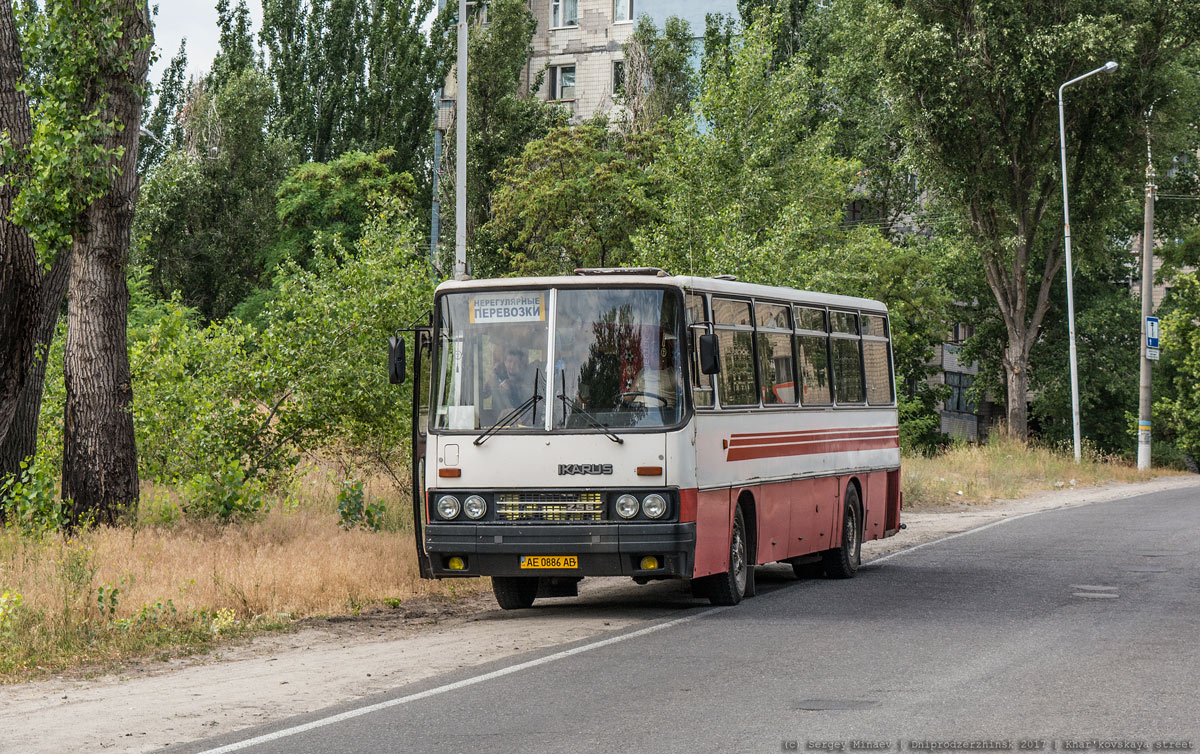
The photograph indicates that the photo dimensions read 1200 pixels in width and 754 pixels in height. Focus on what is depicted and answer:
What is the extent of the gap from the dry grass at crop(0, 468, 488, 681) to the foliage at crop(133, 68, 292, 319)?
3762cm

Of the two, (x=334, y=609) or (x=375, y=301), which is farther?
(x=375, y=301)

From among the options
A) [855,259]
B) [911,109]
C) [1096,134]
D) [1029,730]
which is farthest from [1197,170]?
[1029,730]

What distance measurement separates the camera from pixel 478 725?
900 cm

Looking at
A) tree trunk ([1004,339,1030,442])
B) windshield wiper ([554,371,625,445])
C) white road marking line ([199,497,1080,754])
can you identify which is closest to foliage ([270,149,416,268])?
tree trunk ([1004,339,1030,442])

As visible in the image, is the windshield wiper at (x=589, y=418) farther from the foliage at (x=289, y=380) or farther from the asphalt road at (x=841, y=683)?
the foliage at (x=289, y=380)

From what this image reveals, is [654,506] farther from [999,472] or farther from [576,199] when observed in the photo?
[576,199]

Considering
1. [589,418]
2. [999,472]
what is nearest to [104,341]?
[589,418]

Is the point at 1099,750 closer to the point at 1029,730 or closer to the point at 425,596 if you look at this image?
the point at 1029,730

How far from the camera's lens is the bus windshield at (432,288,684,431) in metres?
13.8

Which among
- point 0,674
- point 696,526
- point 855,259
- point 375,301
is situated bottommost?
point 0,674

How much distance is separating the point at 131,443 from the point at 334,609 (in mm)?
5473

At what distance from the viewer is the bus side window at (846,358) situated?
726 inches

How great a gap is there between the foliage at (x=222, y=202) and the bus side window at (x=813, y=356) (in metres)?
39.5

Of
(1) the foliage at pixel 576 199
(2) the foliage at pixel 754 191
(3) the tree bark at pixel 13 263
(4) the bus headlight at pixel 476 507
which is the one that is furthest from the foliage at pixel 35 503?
(1) the foliage at pixel 576 199
